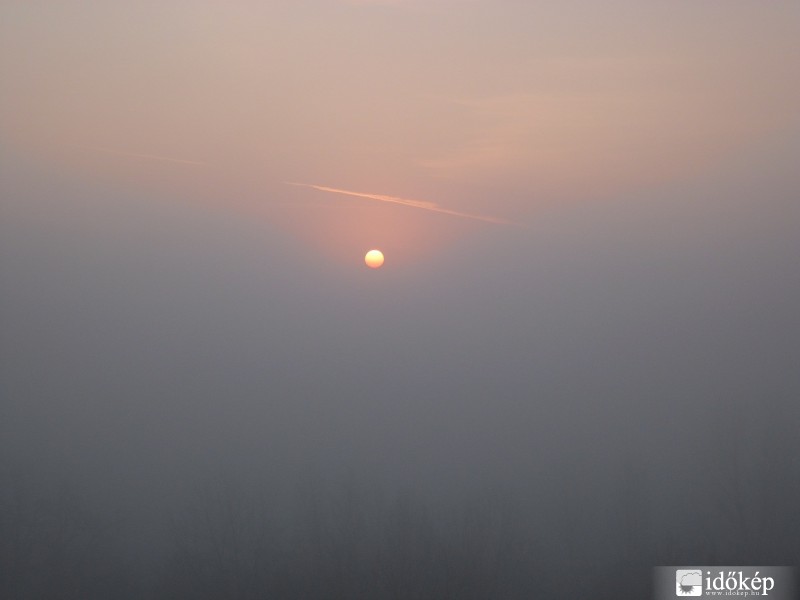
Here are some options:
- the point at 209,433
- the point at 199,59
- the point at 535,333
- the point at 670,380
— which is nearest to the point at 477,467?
the point at 535,333

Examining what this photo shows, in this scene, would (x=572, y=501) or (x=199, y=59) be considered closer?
(x=199, y=59)

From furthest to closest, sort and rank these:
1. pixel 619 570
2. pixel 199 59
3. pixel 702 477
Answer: pixel 702 477
pixel 619 570
pixel 199 59

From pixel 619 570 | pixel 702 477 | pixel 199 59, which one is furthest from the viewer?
pixel 702 477

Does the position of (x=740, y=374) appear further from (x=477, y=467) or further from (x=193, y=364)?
(x=193, y=364)

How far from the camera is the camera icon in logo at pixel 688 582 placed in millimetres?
4418

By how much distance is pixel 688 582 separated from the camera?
181 inches

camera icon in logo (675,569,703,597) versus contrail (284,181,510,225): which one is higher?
contrail (284,181,510,225)

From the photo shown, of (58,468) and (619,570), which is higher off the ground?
(58,468)

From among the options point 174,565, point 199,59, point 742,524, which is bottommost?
point 174,565

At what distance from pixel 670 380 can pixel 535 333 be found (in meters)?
1.05

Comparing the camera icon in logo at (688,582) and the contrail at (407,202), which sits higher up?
the contrail at (407,202)

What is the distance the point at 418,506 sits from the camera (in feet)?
18.6

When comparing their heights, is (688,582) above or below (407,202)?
below

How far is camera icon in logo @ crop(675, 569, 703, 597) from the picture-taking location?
4.42 meters
